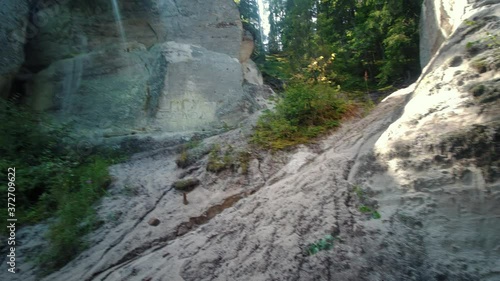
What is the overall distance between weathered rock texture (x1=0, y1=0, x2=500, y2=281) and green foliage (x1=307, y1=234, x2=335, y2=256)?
0.17 feet

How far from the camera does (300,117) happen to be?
623 centimetres

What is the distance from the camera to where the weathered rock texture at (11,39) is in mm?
7812

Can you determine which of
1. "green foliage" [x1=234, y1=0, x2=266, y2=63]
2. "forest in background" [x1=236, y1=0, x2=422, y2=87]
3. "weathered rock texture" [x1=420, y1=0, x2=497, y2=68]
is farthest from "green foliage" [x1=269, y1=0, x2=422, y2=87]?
"green foliage" [x1=234, y1=0, x2=266, y2=63]

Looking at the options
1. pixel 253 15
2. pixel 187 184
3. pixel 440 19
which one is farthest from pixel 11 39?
pixel 253 15

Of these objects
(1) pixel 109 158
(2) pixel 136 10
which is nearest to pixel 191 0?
(2) pixel 136 10

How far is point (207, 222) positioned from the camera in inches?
172

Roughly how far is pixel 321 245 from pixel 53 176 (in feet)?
20.0

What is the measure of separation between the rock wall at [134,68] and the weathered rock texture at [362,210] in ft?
12.8

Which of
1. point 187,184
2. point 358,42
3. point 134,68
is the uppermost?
point 358,42

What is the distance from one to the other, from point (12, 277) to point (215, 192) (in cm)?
320

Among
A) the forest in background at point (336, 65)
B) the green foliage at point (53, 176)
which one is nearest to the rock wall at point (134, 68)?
the green foliage at point (53, 176)

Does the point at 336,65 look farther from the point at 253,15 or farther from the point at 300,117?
the point at 253,15

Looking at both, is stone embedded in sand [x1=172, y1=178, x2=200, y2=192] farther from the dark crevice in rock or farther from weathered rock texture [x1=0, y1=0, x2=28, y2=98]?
weathered rock texture [x1=0, y1=0, x2=28, y2=98]

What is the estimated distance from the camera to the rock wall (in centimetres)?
860
